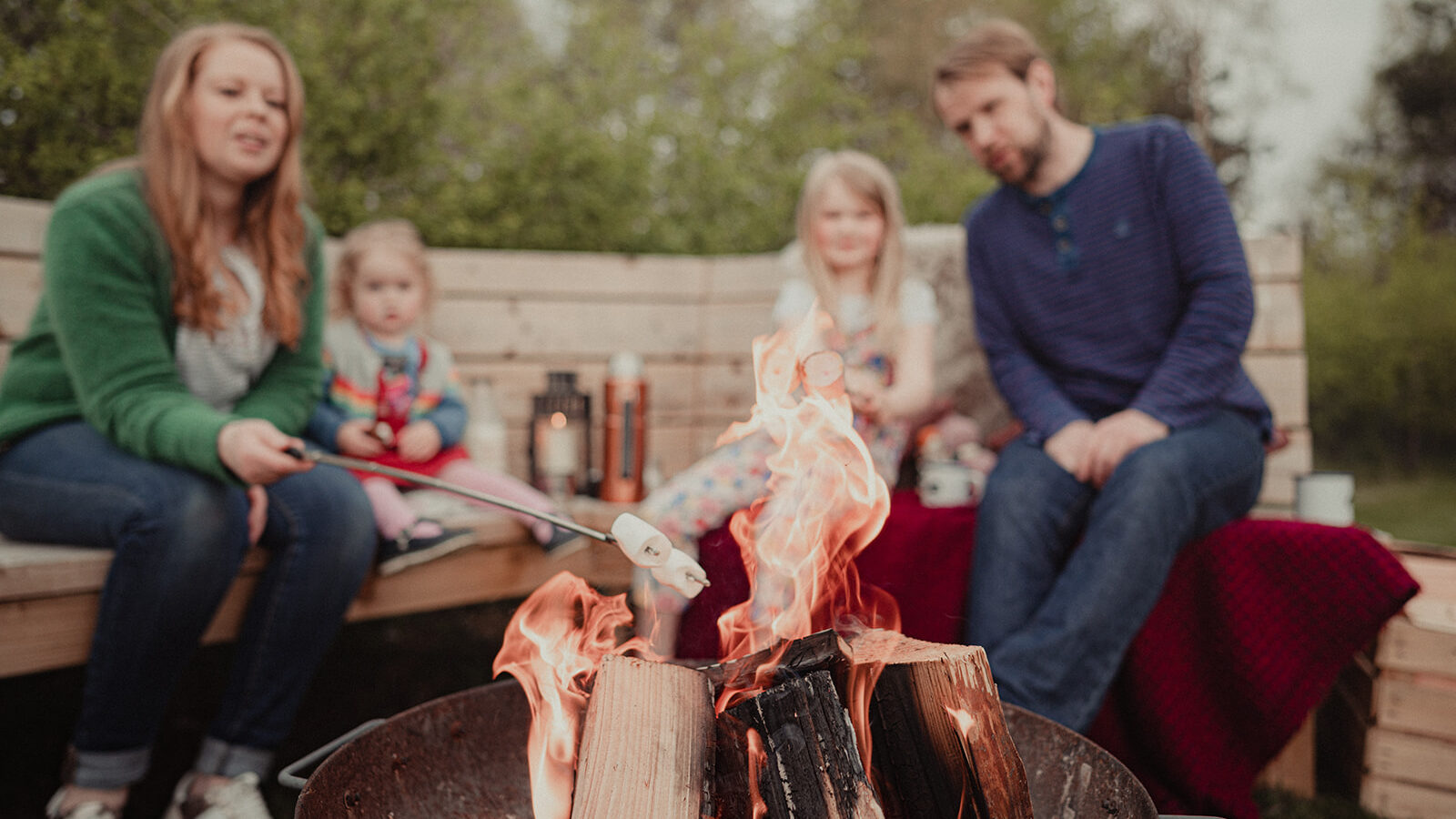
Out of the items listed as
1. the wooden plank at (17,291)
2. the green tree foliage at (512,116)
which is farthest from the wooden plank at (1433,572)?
the wooden plank at (17,291)

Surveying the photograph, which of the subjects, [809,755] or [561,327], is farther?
[561,327]

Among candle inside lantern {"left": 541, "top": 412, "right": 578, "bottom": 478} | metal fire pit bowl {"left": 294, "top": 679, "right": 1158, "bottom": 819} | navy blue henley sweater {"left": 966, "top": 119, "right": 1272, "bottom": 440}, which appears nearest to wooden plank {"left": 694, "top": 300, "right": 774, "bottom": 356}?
candle inside lantern {"left": 541, "top": 412, "right": 578, "bottom": 478}

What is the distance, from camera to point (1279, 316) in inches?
90.8

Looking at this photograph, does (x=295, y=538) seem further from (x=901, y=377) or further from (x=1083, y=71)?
(x=1083, y=71)

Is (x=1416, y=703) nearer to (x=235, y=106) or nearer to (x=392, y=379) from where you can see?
(x=392, y=379)

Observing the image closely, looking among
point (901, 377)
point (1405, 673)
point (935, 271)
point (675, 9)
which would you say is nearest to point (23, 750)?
point (901, 377)

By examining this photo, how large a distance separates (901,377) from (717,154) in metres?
2.52

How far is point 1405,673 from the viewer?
5.16ft

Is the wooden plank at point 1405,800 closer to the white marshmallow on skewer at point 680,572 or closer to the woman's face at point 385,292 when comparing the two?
the white marshmallow on skewer at point 680,572

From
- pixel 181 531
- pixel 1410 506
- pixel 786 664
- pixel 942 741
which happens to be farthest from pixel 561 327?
pixel 1410 506

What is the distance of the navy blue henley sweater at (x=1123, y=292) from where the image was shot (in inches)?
71.9

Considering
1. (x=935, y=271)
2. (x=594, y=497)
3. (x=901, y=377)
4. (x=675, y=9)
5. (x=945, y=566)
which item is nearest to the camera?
(x=945, y=566)

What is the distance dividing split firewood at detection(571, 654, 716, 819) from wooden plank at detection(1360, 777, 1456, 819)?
1497 millimetres

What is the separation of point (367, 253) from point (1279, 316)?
2.48 metres
